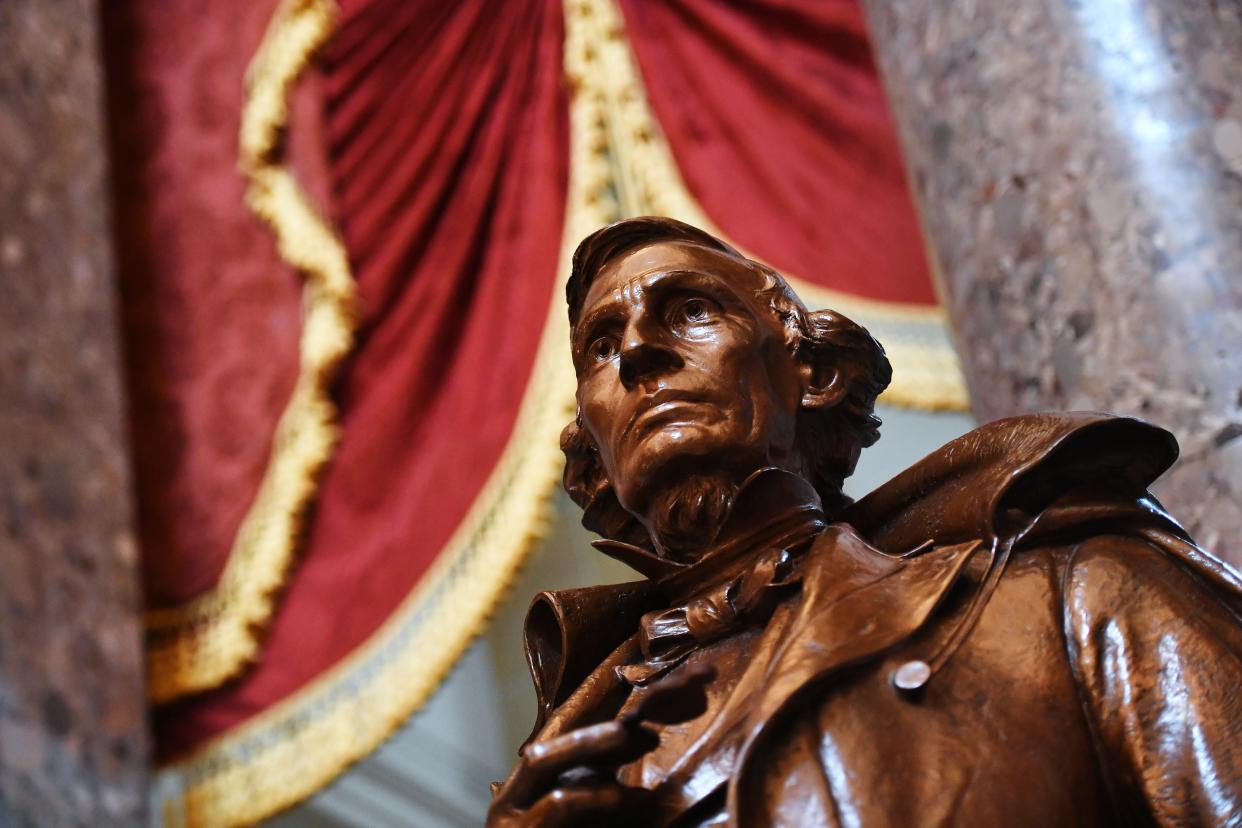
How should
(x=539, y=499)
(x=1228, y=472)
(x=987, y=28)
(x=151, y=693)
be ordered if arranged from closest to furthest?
(x=1228, y=472), (x=987, y=28), (x=539, y=499), (x=151, y=693)

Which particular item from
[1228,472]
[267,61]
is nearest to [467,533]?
[267,61]

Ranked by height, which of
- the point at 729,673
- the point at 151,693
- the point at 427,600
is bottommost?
the point at 151,693

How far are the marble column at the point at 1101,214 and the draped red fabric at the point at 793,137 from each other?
801 mm

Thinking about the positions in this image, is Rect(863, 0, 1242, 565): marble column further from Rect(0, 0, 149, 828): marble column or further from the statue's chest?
Rect(0, 0, 149, 828): marble column

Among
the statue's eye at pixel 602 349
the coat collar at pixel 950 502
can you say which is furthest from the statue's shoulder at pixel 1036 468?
the statue's eye at pixel 602 349

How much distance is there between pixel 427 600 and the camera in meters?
2.83

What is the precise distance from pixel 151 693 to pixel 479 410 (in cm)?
81

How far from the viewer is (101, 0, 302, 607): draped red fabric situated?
10.3 feet

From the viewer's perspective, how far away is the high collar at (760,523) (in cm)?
118

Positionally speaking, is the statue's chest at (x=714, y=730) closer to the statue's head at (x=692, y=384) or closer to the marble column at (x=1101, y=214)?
the statue's head at (x=692, y=384)

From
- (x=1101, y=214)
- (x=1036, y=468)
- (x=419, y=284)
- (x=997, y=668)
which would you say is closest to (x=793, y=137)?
(x=419, y=284)

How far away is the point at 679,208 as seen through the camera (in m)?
2.90

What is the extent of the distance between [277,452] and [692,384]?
201 cm

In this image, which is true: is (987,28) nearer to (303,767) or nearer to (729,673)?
(729,673)
